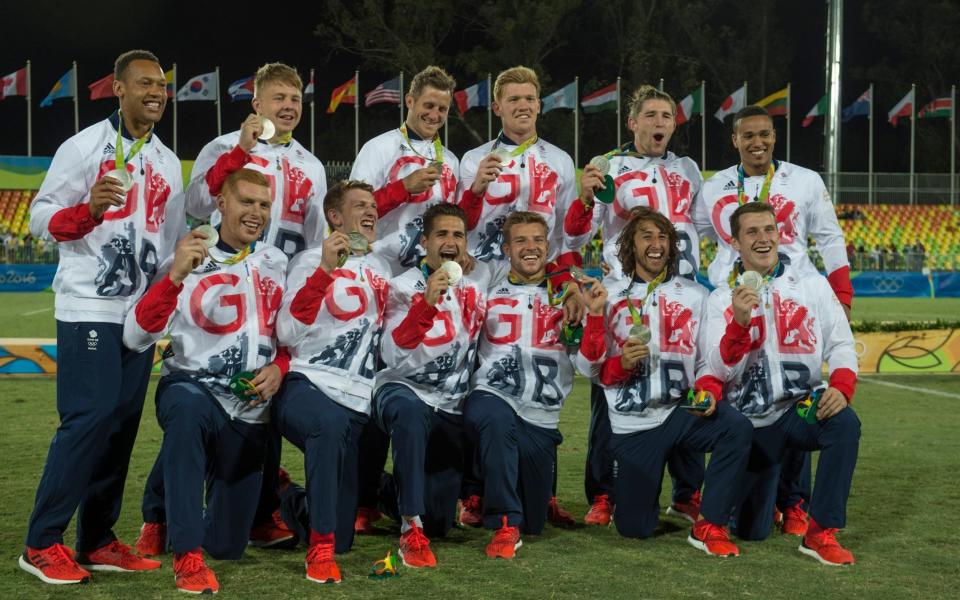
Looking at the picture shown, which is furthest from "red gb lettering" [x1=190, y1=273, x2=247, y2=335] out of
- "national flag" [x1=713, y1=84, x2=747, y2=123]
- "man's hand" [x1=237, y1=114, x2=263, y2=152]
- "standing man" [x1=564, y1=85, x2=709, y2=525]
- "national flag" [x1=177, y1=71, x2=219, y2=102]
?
"national flag" [x1=177, y1=71, x2=219, y2=102]

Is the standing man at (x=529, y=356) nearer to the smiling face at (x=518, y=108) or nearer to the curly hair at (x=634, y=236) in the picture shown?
the curly hair at (x=634, y=236)

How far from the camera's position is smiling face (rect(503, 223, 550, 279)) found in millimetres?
5926

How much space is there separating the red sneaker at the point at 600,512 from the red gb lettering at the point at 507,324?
109 centimetres

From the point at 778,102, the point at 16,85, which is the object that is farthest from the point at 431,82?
the point at 16,85

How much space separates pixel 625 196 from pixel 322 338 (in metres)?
2.13

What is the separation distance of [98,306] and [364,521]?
6.20 ft

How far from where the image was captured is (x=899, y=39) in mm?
52219

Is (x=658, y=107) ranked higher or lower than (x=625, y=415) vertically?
higher

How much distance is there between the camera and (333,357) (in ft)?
17.8

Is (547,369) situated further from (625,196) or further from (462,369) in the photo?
(625,196)

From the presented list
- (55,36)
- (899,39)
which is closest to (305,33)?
(55,36)

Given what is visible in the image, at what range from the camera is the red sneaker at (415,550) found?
5.16 meters

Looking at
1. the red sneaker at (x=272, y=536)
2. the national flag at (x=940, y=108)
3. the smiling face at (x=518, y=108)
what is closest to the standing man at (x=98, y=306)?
the red sneaker at (x=272, y=536)

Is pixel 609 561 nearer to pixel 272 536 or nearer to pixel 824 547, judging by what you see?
pixel 824 547
